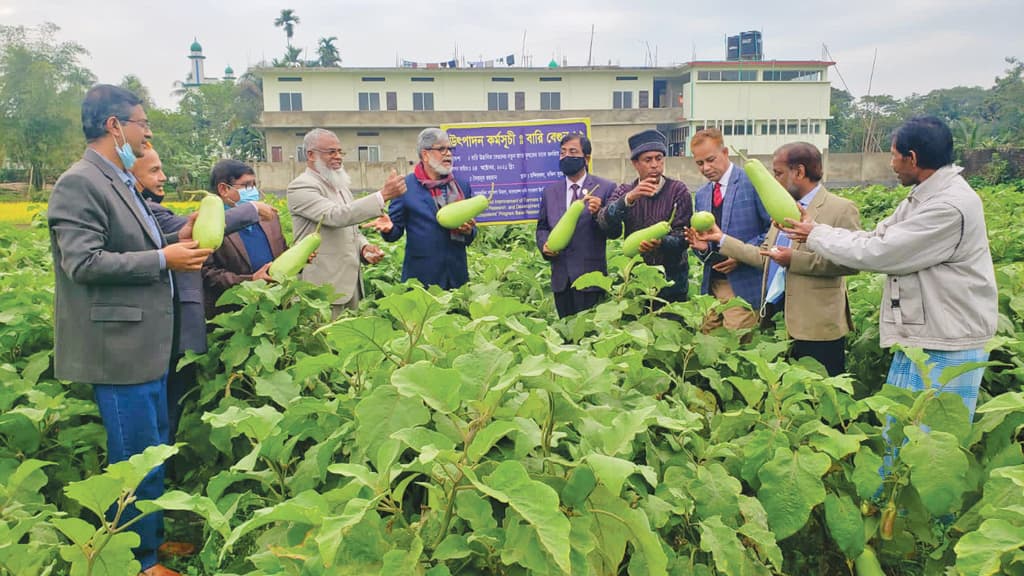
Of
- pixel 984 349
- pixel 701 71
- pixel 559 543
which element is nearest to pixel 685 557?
pixel 559 543

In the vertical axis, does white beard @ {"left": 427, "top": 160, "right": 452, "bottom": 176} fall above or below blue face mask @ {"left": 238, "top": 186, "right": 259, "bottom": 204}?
above

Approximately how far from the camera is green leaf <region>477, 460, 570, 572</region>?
4.69 feet

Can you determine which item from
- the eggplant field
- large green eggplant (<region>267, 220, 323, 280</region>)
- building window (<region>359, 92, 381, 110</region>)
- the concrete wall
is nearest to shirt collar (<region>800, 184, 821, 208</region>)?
the eggplant field

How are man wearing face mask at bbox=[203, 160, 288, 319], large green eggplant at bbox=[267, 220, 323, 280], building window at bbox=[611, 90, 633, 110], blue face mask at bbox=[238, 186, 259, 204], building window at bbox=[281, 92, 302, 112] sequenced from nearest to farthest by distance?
large green eggplant at bbox=[267, 220, 323, 280]
man wearing face mask at bbox=[203, 160, 288, 319]
blue face mask at bbox=[238, 186, 259, 204]
building window at bbox=[281, 92, 302, 112]
building window at bbox=[611, 90, 633, 110]

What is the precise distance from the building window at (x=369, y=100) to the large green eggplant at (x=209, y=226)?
46598mm

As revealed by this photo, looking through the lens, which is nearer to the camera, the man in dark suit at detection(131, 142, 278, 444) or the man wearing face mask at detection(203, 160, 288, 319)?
the man in dark suit at detection(131, 142, 278, 444)

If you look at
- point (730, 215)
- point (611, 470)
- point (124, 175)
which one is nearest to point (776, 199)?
point (730, 215)

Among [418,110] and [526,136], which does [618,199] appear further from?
[418,110]

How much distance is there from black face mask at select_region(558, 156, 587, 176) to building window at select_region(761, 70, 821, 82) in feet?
165

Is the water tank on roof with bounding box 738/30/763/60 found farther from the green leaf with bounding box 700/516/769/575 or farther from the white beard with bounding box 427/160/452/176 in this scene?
the green leaf with bounding box 700/516/769/575

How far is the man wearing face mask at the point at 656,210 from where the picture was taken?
5465mm

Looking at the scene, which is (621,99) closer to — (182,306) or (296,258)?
(296,258)

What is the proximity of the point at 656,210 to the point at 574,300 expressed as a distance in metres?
0.92

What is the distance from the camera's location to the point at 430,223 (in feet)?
19.5
